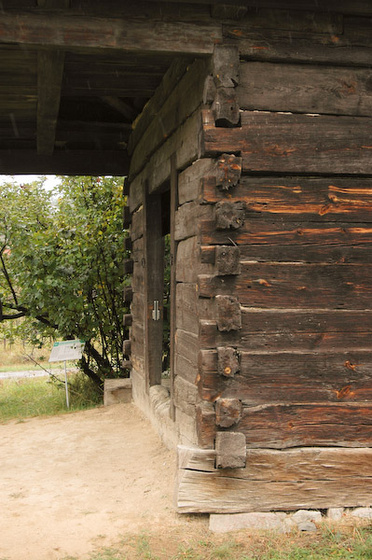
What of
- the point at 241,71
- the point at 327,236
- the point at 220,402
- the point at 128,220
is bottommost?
the point at 220,402

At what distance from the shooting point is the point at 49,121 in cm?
608

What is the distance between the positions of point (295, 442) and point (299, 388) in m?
0.35

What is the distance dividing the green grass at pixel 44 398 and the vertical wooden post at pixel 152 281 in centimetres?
239

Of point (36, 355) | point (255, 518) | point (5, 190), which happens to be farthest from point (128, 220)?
point (36, 355)

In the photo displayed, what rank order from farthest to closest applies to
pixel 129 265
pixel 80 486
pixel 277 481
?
pixel 129 265 → pixel 80 486 → pixel 277 481

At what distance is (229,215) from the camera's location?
13.0 ft

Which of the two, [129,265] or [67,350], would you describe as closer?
[129,265]

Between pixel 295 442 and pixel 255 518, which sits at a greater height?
pixel 295 442

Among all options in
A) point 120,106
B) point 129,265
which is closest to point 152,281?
point 129,265

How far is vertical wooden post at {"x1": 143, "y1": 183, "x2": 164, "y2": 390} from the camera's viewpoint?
675 centimetres

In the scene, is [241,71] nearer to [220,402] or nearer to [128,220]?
[220,402]

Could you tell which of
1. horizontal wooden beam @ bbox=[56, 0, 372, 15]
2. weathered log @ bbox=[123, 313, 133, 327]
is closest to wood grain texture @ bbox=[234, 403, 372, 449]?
horizontal wooden beam @ bbox=[56, 0, 372, 15]

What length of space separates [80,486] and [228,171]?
2.80 metres

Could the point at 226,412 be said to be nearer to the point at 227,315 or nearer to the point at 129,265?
the point at 227,315
